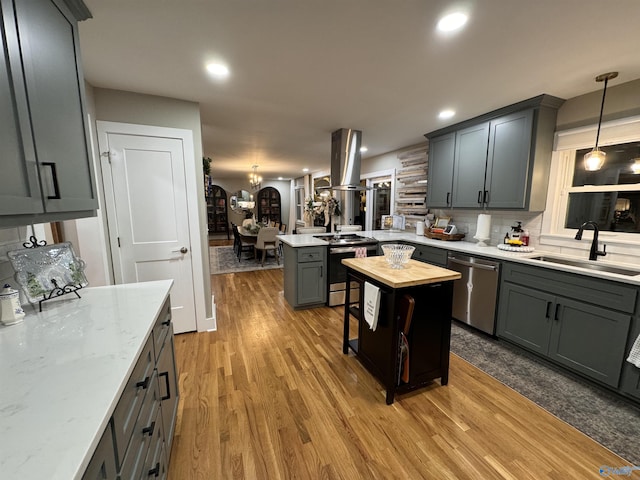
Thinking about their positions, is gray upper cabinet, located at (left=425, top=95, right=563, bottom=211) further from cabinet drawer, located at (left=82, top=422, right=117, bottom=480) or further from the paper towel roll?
cabinet drawer, located at (left=82, top=422, right=117, bottom=480)

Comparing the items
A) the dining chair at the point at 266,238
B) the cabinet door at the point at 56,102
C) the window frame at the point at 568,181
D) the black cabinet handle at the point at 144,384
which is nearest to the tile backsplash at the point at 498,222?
the window frame at the point at 568,181

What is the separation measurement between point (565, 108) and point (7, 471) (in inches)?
161

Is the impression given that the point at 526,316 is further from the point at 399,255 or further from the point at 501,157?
the point at 501,157

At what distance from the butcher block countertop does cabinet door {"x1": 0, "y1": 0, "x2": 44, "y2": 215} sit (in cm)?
175

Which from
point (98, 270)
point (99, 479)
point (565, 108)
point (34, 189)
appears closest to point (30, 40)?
point (34, 189)

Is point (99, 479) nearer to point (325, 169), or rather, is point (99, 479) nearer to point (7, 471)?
point (7, 471)

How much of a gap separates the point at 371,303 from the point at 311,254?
1.57 metres

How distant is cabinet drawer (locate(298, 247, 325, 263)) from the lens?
3383mm

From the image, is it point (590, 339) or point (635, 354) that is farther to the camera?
point (590, 339)

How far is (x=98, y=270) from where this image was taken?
2361 mm

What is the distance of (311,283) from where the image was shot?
11.5 feet

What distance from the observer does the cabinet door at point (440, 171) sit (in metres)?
3.49

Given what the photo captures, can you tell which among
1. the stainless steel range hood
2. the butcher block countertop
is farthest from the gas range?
the butcher block countertop

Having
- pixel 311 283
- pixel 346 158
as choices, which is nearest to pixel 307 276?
pixel 311 283
